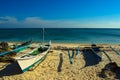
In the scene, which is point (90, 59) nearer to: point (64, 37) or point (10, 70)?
point (10, 70)

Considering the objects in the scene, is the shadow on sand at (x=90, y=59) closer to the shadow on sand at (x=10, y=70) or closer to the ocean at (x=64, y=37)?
the shadow on sand at (x=10, y=70)

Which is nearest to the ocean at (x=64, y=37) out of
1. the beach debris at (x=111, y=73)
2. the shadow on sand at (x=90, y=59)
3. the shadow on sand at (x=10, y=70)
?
the shadow on sand at (x=90, y=59)

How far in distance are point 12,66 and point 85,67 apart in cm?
545

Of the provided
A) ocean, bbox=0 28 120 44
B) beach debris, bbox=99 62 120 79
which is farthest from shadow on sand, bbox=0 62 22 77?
ocean, bbox=0 28 120 44

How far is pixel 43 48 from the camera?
14.5m

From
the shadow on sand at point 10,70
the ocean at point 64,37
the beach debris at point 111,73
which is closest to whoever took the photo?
the beach debris at point 111,73

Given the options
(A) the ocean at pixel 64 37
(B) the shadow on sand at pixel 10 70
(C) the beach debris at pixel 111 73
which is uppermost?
(C) the beach debris at pixel 111 73

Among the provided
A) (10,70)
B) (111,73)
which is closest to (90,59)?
(111,73)

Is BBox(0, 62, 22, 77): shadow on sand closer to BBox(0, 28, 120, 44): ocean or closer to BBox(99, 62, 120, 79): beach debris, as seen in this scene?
BBox(99, 62, 120, 79): beach debris

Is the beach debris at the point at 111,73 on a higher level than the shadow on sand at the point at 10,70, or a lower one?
higher

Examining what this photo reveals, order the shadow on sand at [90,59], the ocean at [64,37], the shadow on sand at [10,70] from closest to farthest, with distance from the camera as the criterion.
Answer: the shadow on sand at [10,70] < the shadow on sand at [90,59] < the ocean at [64,37]

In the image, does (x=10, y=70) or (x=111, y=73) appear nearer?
(x=111, y=73)

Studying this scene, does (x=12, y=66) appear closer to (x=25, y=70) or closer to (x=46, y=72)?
(x=25, y=70)

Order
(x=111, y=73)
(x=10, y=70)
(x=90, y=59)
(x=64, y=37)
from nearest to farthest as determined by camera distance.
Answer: (x=111, y=73) → (x=10, y=70) → (x=90, y=59) → (x=64, y=37)
